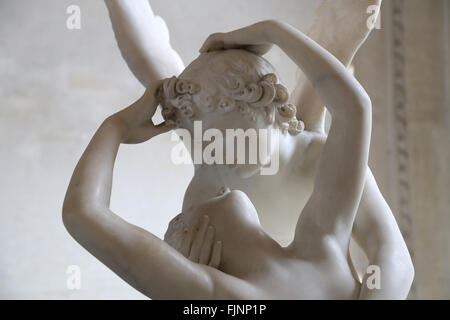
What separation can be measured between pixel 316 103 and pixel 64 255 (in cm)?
218

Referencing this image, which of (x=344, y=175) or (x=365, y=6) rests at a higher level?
(x=365, y=6)

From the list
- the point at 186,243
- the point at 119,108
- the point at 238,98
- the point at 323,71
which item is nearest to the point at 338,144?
the point at 323,71

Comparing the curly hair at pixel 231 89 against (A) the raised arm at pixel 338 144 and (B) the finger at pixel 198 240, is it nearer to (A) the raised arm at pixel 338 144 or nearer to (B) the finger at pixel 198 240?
(A) the raised arm at pixel 338 144

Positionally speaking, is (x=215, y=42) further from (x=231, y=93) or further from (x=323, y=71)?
(x=323, y=71)

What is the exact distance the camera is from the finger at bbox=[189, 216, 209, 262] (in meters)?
1.64

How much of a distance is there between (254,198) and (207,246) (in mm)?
368

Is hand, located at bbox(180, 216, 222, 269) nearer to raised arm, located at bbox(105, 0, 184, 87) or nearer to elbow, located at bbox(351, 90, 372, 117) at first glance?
elbow, located at bbox(351, 90, 372, 117)

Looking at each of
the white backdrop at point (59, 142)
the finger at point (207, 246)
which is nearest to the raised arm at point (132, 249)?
the finger at point (207, 246)

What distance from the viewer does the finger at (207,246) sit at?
163 centimetres

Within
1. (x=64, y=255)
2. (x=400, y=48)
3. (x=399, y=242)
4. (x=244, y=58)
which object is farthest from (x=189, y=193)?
(x=400, y=48)

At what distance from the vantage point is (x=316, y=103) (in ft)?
6.97

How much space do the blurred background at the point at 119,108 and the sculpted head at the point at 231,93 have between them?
208cm

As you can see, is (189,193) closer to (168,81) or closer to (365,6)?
(168,81)

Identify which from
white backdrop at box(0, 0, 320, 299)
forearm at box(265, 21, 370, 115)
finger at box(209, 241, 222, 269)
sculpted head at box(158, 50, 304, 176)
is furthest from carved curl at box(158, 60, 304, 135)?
white backdrop at box(0, 0, 320, 299)
